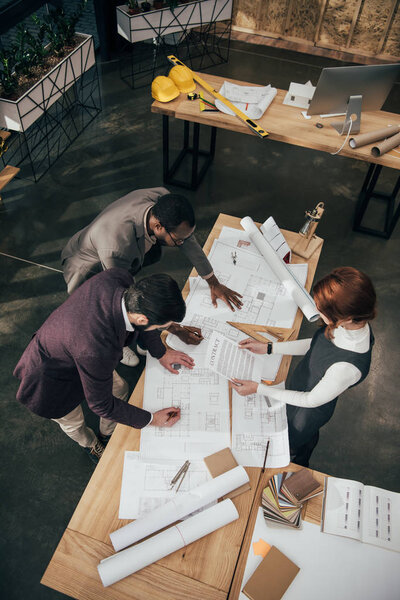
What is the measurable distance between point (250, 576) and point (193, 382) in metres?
0.73

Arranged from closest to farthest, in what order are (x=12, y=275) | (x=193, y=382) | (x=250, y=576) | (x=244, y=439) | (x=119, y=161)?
(x=250, y=576) < (x=244, y=439) < (x=193, y=382) < (x=12, y=275) < (x=119, y=161)

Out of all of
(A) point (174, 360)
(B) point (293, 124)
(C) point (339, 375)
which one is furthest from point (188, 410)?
(B) point (293, 124)

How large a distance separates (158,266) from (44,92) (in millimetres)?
1713

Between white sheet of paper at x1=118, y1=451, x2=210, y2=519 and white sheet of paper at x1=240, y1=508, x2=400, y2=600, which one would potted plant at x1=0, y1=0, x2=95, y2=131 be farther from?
white sheet of paper at x1=240, y1=508, x2=400, y2=600

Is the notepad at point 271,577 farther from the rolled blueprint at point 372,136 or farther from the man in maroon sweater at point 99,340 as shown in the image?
the rolled blueprint at point 372,136

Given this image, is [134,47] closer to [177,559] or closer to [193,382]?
[193,382]

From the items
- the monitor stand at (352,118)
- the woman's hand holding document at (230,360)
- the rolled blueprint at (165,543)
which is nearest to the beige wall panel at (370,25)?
the monitor stand at (352,118)

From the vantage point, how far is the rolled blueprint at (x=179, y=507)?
146 centimetres

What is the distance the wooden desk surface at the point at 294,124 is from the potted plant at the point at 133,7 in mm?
1531

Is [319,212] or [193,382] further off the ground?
[319,212]

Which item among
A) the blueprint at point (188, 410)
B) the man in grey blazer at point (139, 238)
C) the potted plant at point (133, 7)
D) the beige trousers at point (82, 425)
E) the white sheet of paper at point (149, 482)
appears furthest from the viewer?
the potted plant at point (133, 7)

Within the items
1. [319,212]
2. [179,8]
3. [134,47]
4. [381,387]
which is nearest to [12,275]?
[319,212]

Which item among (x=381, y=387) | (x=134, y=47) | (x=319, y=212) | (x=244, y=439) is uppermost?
(x=319, y=212)

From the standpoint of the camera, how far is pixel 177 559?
1473mm
